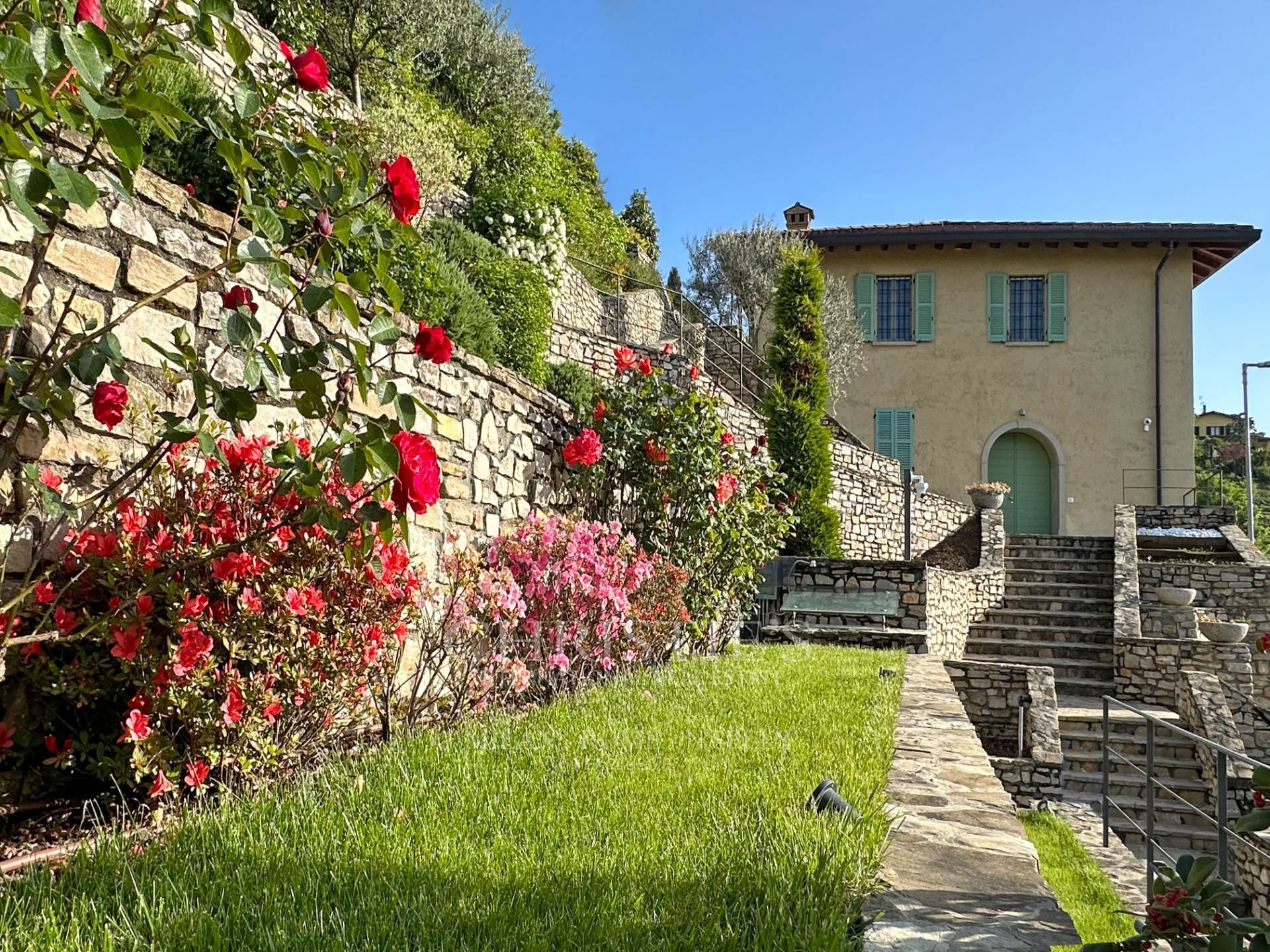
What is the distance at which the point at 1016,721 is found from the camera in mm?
A: 9156

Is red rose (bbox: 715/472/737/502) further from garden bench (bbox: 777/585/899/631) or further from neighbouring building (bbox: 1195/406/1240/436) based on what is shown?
neighbouring building (bbox: 1195/406/1240/436)

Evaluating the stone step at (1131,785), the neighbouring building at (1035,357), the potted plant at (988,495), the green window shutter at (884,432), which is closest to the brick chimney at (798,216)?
the neighbouring building at (1035,357)

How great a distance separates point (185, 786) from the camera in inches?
98.6

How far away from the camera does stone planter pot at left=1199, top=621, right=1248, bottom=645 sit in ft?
34.7

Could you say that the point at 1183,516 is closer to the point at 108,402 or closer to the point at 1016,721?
the point at 1016,721

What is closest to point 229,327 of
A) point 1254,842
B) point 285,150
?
point 285,150

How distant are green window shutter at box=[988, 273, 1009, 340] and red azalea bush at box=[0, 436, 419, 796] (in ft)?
60.4

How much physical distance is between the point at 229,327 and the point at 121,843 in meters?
1.34

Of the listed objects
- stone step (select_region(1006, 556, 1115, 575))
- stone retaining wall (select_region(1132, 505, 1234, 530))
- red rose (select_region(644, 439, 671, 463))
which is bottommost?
stone step (select_region(1006, 556, 1115, 575))

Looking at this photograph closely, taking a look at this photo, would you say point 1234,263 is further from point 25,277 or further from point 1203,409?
point 25,277

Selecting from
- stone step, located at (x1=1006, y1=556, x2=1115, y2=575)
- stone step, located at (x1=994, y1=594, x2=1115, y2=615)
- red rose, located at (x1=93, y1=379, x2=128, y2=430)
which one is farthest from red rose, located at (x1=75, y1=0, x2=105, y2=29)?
stone step, located at (x1=1006, y1=556, x2=1115, y2=575)

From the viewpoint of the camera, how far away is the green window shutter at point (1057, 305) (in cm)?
→ 1812

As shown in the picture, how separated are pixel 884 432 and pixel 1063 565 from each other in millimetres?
5314

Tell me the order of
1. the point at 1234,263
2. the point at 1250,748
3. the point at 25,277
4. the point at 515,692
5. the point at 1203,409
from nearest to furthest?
the point at 25,277 < the point at 515,692 < the point at 1250,748 < the point at 1234,263 < the point at 1203,409
